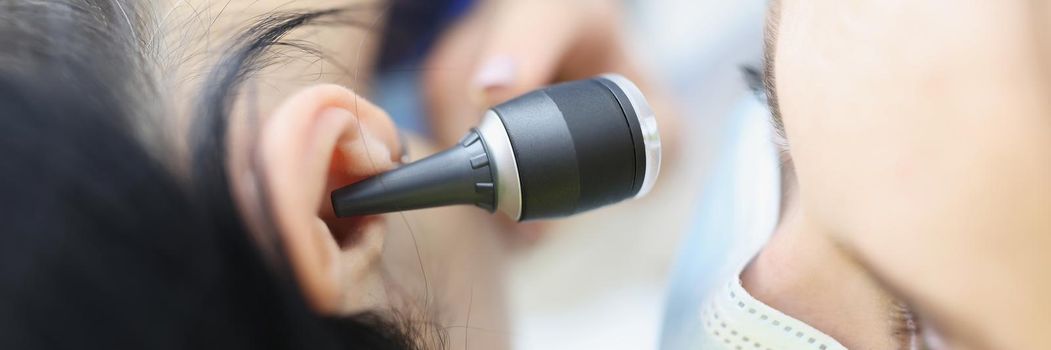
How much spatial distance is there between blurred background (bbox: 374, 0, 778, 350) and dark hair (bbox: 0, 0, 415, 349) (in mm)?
311

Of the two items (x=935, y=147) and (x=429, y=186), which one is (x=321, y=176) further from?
(x=935, y=147)

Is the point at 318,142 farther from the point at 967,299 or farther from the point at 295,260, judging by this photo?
the point at 967,299

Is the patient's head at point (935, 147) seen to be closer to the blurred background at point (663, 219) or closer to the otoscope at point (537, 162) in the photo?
the otoscope at point (537, 162)

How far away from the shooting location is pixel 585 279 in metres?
0.66

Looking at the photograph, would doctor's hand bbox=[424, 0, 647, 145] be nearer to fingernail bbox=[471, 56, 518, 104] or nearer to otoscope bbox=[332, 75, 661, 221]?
fingernail bbox=[471, 56, 518, 104]

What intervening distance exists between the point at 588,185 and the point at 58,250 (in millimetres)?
231

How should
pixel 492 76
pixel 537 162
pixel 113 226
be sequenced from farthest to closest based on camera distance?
pixel 492 76, pixel 537 162, pixel 113 226

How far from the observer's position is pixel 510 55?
0.52 metres

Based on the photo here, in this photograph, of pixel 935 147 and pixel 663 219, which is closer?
pixel 935 147

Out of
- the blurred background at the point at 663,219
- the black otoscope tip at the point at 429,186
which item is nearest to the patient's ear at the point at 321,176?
the black otoscope tip at the point at 429,186

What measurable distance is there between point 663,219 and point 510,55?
0.76 feet

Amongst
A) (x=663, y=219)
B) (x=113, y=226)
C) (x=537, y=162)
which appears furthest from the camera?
(x=663, y=219)

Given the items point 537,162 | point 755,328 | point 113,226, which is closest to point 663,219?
point 755,328

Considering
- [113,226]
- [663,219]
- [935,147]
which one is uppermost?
[113,226]
